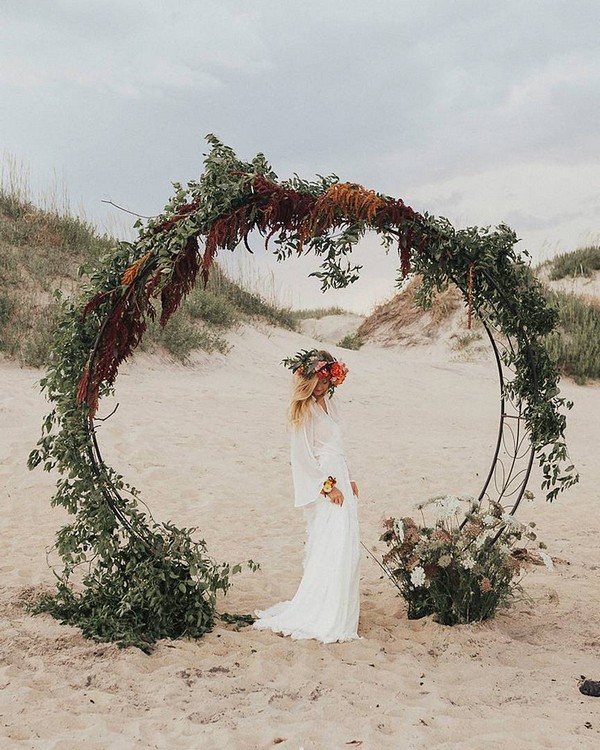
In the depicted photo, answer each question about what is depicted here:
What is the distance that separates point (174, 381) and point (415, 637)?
9952 mm

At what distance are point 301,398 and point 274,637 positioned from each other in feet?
5.40

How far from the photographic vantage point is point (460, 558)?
550cm

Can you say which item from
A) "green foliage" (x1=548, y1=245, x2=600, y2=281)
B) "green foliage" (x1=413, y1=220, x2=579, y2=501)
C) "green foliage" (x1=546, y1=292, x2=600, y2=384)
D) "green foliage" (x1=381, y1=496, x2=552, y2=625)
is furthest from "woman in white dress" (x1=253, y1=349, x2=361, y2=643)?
"green foliage" (x1=548, y1=245, x2=600, y2=281)

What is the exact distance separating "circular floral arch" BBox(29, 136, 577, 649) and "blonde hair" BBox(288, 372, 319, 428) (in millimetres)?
726

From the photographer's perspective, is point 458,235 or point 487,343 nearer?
point 458,235

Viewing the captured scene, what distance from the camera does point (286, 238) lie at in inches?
205

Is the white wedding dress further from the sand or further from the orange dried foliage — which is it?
the orange dried foliage

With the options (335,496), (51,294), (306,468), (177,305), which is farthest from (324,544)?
(51,294)

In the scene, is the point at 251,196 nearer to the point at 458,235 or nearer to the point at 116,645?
the point at 458,235

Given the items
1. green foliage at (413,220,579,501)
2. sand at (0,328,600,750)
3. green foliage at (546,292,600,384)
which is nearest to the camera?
sand at (0,328,600,750)

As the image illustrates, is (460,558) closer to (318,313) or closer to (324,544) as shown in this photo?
(324,544)

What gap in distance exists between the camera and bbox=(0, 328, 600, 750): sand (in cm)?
410

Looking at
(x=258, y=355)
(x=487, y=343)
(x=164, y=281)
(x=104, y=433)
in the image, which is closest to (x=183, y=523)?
(x=104, y=433)

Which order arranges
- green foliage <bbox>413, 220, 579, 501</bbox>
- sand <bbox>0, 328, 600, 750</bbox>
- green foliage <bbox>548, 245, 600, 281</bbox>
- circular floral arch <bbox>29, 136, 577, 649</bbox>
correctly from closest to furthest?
sand <bbox>0, 328, 600, 750</bbox> < circular floral arch <bbox>29, 136, 577, 649</bbox> < green foliage <bbox>413, 220, 579, 501</bbox> < green foliage <bbox>548, 245, 600, 281</bbox>
